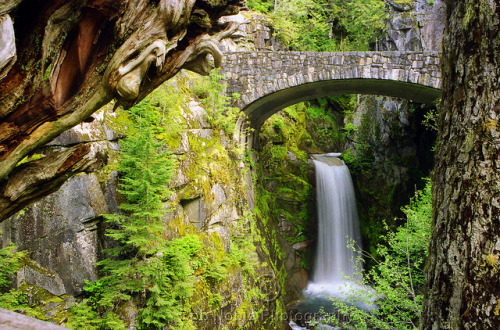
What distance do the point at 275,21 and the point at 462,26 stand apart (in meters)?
15.4

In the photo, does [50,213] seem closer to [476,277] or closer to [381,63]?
[476,277]

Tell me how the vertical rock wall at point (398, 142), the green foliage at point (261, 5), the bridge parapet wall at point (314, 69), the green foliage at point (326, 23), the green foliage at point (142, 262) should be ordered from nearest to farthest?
the green foliage at point (142, 262)
the bridge parapet wall at point (314, 69)
the vertical rock wall at point (398, 142)
the green foliage at point (326, 23)
the green foliage at point (261, 5)

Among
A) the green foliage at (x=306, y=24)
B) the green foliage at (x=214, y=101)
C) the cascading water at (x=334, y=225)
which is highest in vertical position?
the green foliage at (x=306, y=24)

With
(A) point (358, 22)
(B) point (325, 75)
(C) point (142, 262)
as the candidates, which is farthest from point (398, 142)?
(C) point (142, 262)

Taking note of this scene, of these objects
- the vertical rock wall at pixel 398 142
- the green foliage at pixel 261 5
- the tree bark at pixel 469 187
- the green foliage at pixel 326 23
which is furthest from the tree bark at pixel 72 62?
the green foliage at pixel 261 5

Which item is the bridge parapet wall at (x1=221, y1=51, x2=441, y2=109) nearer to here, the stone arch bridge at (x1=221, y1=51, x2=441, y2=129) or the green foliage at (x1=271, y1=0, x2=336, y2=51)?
the stone arch bridge at (x1=221, y1=51, x2=441, y2=129)

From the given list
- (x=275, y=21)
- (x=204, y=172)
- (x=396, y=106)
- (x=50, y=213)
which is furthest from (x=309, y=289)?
(x=275, y=21)

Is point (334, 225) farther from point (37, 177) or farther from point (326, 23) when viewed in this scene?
point (37, 177)

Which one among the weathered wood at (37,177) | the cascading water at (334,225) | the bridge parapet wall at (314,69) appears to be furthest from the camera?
the cascading water at (334,225)

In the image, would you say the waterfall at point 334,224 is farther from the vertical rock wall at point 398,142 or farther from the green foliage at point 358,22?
the green foliage at point 358,22

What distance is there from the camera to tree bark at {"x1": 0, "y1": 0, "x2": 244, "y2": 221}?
6.88 feet

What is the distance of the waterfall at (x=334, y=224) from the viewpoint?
14.3 m

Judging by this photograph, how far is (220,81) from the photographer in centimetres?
1113

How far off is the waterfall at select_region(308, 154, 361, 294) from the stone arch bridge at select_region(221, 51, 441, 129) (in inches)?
178
